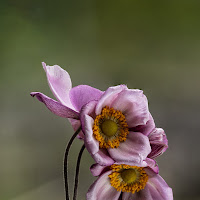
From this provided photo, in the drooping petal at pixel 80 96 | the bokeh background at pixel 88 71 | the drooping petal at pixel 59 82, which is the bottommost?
the bokeh background at pixel 88 71

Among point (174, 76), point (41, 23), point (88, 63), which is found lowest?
point (174, 76)

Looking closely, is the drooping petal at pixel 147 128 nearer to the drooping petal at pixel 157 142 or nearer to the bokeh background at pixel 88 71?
the drooping petal at pixel 157 142

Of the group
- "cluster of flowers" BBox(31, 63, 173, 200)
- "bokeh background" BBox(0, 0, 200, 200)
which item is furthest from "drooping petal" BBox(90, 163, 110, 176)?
"bokeh background" BBox(0, 0, 200, 200)

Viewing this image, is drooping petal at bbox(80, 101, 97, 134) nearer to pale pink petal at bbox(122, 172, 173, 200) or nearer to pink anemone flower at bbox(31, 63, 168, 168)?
pink anemone flower at bbox(31, 63, 168, 168)

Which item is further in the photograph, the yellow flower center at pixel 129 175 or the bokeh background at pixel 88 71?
A: the bokeh background at pixel 88 71

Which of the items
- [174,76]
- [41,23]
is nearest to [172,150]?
[174,76]

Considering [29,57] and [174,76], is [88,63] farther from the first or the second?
[174,76]

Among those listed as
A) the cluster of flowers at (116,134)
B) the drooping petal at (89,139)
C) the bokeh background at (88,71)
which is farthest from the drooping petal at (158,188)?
the bokeh background at (88,71)
